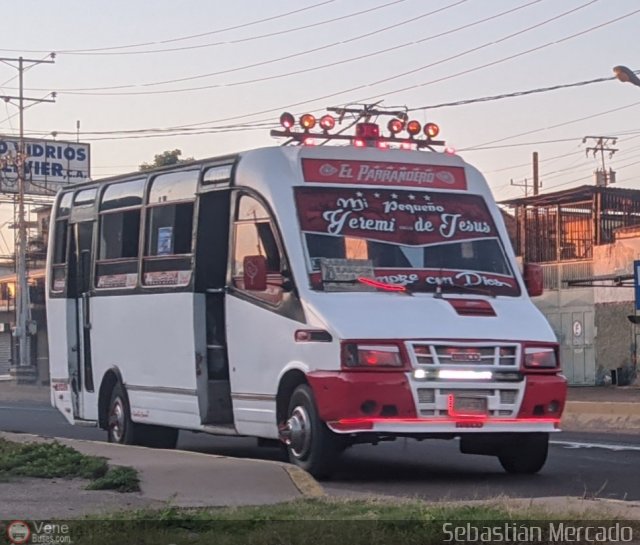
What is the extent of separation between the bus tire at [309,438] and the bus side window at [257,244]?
3.46 ft

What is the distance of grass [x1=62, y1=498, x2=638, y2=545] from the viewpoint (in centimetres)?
761

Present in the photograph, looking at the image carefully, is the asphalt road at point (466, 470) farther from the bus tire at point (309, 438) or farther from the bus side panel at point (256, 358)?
the bus side panel at point (256, 358)

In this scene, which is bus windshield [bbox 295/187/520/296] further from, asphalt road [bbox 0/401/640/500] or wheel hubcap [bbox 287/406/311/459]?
asphalt road [bbox 0/401/640/500]

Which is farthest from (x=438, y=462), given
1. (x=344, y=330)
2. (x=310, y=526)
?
(x=310, y=526)

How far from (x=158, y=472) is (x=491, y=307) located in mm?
3490

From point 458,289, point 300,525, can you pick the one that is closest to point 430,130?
point 458,289

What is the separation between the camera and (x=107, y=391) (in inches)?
642

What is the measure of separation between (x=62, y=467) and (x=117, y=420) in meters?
4.31

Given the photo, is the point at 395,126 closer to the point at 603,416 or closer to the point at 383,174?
the point at 383,174

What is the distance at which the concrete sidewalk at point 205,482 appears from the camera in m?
9.77

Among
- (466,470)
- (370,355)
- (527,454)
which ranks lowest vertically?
(466,470)

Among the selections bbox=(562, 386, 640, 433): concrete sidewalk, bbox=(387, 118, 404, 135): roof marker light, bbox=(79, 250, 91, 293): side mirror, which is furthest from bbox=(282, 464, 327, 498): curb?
bbox=(562, 386, 640, 433): concrete sidewalk

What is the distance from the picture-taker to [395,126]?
47.6 ft

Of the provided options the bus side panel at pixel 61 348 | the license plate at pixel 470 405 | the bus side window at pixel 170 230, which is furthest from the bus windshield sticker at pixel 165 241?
the license plate at pixel 470 405
